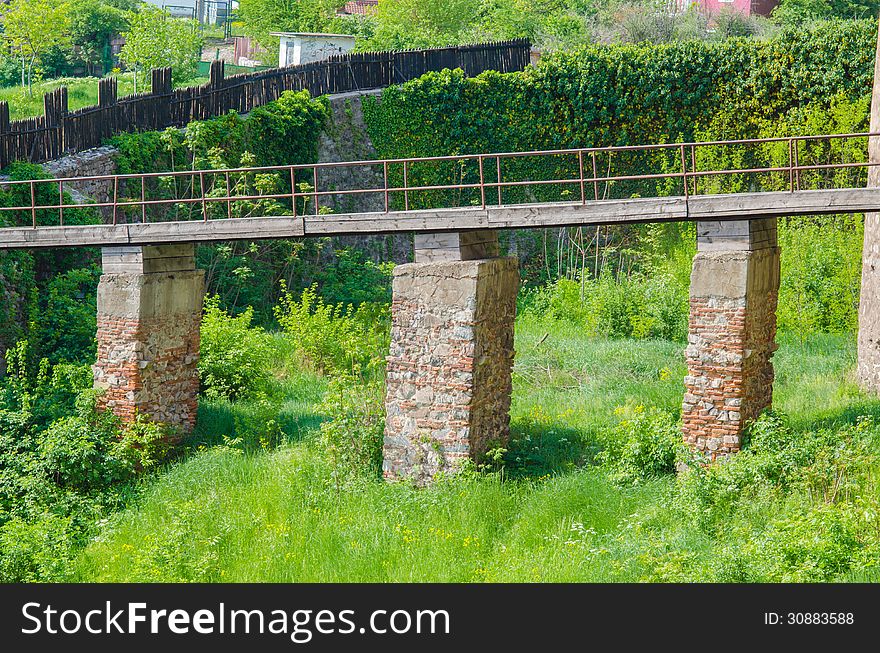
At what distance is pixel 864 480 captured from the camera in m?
13.2

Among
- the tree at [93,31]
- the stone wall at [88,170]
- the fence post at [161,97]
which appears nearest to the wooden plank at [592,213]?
the stone wall at [88,170]

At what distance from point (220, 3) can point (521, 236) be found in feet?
111

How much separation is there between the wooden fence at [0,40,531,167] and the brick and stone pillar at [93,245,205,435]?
6678mm

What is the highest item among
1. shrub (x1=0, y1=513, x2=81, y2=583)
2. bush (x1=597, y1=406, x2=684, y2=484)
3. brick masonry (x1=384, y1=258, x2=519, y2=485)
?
brick masonry (x1=384, y1=258, x2=519, y2=485)

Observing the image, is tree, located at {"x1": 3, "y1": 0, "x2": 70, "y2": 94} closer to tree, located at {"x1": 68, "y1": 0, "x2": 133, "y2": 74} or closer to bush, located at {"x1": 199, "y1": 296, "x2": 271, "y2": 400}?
tree, located at {"x1": 68, "y1": 0, "x2": 133, "y2": 74}

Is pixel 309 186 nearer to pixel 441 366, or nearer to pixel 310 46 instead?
pixel 441 366

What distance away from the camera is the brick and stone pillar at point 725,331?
43.7 feet

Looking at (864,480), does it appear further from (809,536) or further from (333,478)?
(333,478)

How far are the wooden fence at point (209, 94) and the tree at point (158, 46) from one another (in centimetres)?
912

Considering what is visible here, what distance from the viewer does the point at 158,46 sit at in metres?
37.0

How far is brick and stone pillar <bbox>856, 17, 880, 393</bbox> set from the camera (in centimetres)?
1805

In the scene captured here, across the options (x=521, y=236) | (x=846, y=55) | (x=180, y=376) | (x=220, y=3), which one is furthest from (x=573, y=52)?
(x=220, y=3)

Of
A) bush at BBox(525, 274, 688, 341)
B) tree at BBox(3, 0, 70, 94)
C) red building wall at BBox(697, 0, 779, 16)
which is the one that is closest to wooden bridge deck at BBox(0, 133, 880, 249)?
bush at BBox(525, 274, 688, 341)

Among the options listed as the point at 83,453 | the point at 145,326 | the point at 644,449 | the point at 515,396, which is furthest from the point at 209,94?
the point at 644,449
